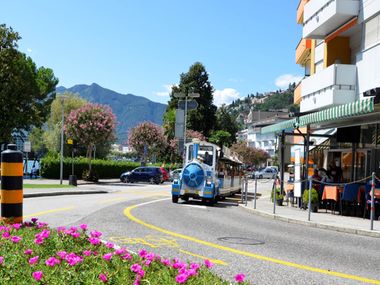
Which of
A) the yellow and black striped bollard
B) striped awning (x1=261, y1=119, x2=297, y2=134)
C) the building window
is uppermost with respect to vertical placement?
the building window

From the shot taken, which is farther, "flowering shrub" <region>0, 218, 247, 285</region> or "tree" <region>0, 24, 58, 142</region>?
"tree" <region>0, 24, 58, 142</region>

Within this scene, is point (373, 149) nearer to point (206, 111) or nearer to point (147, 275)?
point (147, 275)

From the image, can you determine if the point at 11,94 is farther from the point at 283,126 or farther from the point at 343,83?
the point at 343,83

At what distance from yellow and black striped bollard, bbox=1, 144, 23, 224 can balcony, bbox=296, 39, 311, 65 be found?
2929 cm

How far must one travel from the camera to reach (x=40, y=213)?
15.0 m

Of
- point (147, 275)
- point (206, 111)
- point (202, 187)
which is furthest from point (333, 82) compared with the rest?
point (206, 111)

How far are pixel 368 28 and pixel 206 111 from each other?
2704 inches

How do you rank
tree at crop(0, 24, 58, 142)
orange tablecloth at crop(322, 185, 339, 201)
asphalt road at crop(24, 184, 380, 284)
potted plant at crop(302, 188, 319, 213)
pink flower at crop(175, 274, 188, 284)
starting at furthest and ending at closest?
tree at crop(0, 24, 58, 142) → potted plant at crop(302, 188, 319, 213) → orange tablecloth at crop(322, 185, 339, 201) → asphalt road at crop(24, 184, 380, 284) → pink flower at crop(175, 274, 188, 284)

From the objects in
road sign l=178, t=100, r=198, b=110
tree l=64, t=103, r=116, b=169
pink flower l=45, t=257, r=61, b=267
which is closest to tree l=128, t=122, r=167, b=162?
tree l=64, t=103, r=116, b=169

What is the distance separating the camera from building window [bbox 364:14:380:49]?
21656 mm

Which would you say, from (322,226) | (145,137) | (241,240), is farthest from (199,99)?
(241,240)

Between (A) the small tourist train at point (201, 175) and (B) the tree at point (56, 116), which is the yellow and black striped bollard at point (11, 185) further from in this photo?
(B) the tree at point (56, 116)

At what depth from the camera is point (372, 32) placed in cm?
2220

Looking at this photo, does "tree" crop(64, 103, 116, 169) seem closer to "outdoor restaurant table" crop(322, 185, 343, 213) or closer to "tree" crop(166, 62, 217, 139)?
"outdoor restaurant table" crop(322, 185, 343, 213)
